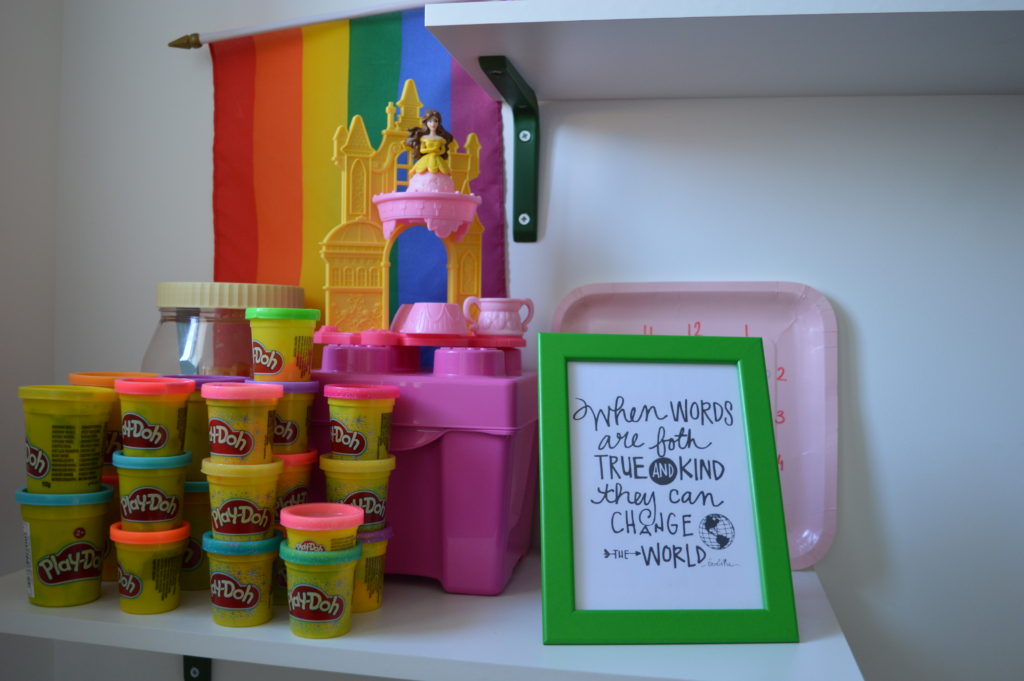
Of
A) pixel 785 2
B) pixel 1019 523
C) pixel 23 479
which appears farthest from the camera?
pixel 23 479

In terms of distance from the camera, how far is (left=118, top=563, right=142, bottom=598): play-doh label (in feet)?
2.61

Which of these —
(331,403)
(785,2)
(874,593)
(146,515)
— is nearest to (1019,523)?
(874,593)

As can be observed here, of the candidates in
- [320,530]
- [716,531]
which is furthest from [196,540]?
[716,531]

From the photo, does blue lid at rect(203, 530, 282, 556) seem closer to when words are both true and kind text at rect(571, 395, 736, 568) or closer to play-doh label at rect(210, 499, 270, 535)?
play-doh label at rect(210, 499, 270, 535)

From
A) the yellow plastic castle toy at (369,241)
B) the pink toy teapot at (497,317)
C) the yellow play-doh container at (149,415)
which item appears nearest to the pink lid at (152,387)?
the yellow play-doh container at (149,415)

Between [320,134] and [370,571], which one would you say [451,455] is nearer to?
[370,571]

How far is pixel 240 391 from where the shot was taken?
2.54ft

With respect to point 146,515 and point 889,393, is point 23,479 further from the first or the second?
point 889,393

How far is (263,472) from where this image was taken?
2.54ft

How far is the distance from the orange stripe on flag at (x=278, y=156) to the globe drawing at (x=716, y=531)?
0.66 metres

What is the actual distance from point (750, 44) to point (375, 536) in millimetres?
614

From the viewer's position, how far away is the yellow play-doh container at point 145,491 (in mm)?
799

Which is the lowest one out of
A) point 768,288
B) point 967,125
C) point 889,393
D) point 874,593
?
point 874,593

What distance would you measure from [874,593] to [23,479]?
1140 millimetres
